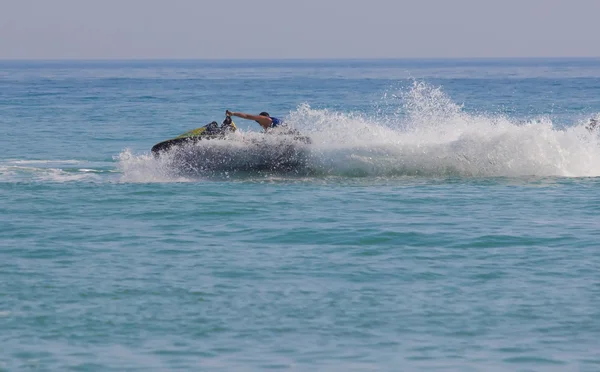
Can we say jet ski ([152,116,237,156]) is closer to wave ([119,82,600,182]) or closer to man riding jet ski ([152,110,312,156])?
man riding jet ski ([152,110,312,156])

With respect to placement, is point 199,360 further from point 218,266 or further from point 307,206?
point 307,206

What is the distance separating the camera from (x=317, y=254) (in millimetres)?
13438

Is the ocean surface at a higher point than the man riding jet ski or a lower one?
lower

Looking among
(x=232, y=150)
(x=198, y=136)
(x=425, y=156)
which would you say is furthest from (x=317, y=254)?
(x=425, y=156)

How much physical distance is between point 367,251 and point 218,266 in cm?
216

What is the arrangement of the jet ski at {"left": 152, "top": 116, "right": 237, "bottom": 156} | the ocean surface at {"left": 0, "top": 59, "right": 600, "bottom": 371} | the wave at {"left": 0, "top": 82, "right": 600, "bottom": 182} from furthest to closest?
the wave at {"left": 0, "top": 82, "right": 600, "bottom": 182} < the jet ski at {"left": 152, "top": 116, "right": 237, "bottom": 156} < the ocean surface at {"left": 0, "top": 59, "right": 600, "bottom": 371}

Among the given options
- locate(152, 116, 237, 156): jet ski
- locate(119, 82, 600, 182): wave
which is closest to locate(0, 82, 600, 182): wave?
locate(119, 82, 600, 182): wave

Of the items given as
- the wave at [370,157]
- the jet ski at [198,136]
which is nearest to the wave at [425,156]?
the wave at [370,157]

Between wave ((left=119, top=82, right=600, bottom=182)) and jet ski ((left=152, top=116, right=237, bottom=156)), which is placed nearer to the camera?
jet ski ((left=152, top=116, right=237, bottom=156))

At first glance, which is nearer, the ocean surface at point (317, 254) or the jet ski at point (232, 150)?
the ocean surface at point (317, 254)

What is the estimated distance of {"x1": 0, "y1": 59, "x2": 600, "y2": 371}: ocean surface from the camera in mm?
9367

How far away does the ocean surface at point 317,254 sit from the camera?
9367mm

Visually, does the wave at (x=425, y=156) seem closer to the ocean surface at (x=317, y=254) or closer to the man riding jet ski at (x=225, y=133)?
the ocean surface at (x=317, y=254)

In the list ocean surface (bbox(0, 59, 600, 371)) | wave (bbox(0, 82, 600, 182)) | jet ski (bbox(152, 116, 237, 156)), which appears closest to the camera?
ocean surface (bbox(0, 59, 600, 371))
